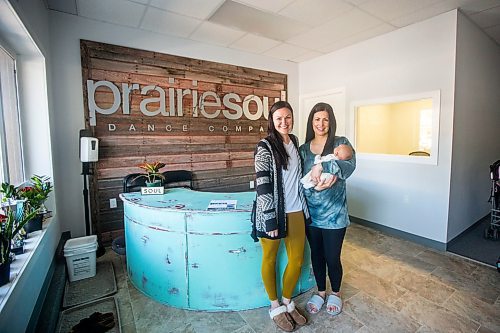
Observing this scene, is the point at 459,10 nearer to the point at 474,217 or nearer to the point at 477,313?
the point at 474,217

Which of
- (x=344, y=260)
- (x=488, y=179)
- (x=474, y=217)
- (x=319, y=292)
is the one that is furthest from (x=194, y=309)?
(x=488, y=179)

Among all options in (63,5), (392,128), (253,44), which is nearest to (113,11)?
(63,5)

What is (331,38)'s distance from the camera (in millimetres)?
3711

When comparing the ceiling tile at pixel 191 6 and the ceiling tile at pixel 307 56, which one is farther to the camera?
the ceiling tile at pixel 307 56

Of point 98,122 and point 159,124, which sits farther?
point 159,124

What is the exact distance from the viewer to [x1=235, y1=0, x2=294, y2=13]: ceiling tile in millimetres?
2732

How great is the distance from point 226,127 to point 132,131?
1408 millimetres

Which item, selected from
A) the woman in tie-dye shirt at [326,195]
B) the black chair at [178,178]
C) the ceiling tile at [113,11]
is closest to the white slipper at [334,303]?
the woman in tie-dye shirt at [326,195]

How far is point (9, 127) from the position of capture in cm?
219

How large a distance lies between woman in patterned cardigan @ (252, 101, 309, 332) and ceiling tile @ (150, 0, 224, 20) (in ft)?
5.60

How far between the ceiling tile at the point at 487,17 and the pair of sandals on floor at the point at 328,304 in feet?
11.4

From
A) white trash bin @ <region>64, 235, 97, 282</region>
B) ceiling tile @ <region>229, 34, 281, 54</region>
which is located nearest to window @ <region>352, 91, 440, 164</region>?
ceiling tile @ <region>229, 34, 281, 54</region>

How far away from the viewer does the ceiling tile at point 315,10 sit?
276 centimetres

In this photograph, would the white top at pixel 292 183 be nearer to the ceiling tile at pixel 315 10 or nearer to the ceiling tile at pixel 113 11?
the ceiling tile at pixel 315 10
